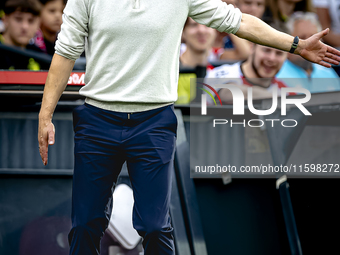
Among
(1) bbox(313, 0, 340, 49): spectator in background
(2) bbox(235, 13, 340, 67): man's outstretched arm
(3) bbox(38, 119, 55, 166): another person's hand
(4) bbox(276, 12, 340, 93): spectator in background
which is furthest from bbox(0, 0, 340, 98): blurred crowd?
(3) bbox(38, 119, 55, 166): another person's hand

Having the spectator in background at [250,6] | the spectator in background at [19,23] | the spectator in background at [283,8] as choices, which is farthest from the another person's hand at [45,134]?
the spectator in background at [283,8]

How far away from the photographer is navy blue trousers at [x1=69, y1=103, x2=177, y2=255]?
2127mm

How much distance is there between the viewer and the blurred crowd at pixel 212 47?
166 inches

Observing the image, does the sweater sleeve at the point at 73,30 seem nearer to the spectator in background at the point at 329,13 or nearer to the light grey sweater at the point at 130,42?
Result: the light grey sweater at the point at 130,42

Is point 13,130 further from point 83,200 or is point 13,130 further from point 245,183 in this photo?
point 245,183

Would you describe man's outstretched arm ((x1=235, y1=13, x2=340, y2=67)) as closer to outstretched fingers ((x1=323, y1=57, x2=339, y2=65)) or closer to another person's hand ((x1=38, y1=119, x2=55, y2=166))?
outstretched fingers ((x1=323, y1=57, x2=339, y2=65))

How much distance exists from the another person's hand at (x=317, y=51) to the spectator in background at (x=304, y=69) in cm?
227

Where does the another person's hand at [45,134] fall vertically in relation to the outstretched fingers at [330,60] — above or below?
below

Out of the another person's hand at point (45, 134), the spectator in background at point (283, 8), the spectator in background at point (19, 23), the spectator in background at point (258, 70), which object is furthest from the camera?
the spectator in background at point (283, 8)

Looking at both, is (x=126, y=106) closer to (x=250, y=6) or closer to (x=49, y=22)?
(x=49, y=22)

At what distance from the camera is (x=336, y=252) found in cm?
299

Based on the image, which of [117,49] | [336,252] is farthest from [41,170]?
[336,252]

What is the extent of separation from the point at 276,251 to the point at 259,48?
2.09 metres

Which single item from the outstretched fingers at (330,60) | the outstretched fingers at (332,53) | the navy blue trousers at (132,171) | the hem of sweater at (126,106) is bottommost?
the navy blue trousers at (132,171)
